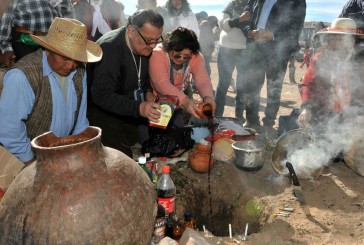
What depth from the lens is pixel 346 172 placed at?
454cm

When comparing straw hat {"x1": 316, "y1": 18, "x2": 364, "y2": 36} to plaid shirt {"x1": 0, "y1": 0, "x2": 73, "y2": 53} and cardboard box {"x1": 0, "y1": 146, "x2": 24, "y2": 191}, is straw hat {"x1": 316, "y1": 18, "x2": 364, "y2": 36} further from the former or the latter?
cardboard box {"x1": 0, "y1": 146, "x2": 24, "y2": 191}

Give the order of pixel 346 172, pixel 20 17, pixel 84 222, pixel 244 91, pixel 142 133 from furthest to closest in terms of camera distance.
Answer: pixel 244 91 → pixel 142 133 → pixel 346 172 → pixel 20 17 → pixel 84 222

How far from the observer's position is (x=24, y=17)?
427 centimetres

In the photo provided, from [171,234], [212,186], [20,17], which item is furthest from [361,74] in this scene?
[20,17]

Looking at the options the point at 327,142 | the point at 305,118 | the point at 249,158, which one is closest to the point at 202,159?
the point at 249,158

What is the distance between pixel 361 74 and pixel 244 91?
7.08 feet

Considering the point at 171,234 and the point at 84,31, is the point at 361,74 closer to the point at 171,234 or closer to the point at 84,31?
the point at 171,234

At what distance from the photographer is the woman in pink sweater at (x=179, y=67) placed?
3.97 meters

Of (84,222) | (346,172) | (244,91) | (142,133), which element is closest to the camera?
(84,222)

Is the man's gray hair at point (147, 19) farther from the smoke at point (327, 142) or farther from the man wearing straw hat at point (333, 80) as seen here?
the man wearing straw hat at point (333, 80)

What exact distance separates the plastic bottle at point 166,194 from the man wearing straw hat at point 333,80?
2580mm

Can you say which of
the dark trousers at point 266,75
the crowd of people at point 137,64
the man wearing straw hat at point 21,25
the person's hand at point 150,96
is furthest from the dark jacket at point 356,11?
the man wearing straw hat at point 21,25

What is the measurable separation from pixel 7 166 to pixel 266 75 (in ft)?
16.5

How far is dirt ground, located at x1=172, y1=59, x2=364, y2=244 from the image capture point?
3.26 m
